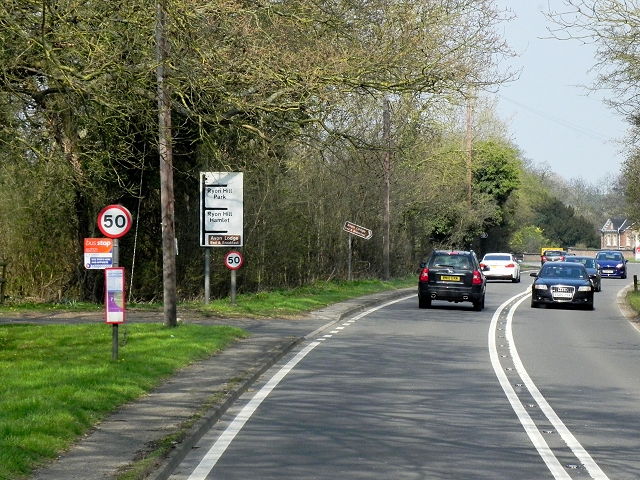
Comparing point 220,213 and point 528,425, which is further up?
point 220,213

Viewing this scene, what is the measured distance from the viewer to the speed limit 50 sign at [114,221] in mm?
14797

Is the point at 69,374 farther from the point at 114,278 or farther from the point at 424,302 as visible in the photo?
the point at 424,302

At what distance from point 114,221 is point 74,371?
92.8 inches

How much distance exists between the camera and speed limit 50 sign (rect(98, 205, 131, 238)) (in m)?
14.8

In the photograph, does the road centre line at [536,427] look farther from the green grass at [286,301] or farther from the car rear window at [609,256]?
the car rear window at [609,256]

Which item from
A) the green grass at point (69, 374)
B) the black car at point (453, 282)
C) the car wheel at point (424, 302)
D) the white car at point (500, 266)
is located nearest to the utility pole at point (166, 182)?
the green grass at point (69, 374)

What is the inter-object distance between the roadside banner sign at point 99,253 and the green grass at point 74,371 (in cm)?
132

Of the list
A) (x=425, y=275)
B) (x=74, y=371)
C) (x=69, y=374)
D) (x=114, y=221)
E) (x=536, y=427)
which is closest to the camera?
(x=536, y=427)

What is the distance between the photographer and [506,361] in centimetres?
1739

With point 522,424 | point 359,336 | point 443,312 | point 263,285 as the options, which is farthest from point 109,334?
point 263,285

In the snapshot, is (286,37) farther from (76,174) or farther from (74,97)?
(76,174)

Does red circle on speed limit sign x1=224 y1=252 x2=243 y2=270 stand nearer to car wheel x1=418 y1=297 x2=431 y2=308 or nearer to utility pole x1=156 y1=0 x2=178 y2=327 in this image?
car wheel x1=418 y1=297 x2=431 y2=308

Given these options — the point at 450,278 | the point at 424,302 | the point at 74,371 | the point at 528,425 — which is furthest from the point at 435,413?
the point at 424,302

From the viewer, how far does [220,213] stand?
2617 cm
